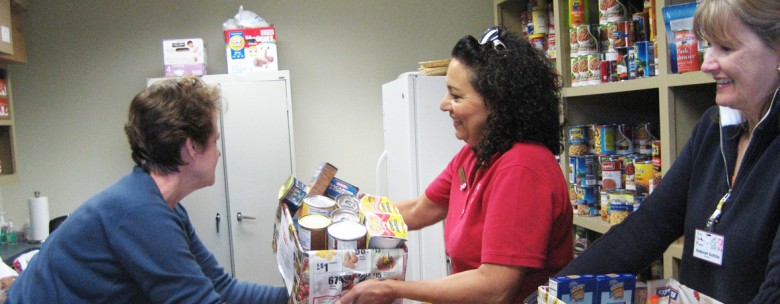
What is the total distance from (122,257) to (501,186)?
0.81 meters

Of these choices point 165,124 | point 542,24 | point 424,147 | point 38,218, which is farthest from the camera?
point 38,218

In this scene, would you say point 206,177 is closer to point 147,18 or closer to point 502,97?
point 502,97

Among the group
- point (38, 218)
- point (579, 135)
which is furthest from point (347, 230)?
point (38, 218)

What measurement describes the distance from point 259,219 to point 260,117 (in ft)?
2.00

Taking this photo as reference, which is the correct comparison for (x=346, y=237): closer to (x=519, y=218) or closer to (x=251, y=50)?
(x=519, y=218)

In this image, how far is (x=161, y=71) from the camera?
383 centimetres

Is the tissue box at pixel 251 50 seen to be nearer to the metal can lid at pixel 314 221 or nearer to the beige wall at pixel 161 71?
the beige wall at pixel 161 71

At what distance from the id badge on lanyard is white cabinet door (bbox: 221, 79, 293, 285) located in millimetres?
2631

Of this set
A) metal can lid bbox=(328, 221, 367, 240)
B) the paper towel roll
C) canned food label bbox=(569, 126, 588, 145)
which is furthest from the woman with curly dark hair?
the paper towel roll

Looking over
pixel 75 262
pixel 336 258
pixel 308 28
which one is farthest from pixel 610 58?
pixel 308 28

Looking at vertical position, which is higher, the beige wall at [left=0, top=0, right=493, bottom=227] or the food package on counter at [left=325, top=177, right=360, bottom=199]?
the beige wall at [left=0, top=0, right=493, bottom=227]

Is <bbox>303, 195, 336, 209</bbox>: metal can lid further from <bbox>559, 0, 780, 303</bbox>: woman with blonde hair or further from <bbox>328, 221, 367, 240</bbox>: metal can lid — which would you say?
<bbox>559, 0, 780, 303</bbox>: woman with blonde hair

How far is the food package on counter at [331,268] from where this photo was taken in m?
1.19

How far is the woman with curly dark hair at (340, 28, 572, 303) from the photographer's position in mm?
1281
